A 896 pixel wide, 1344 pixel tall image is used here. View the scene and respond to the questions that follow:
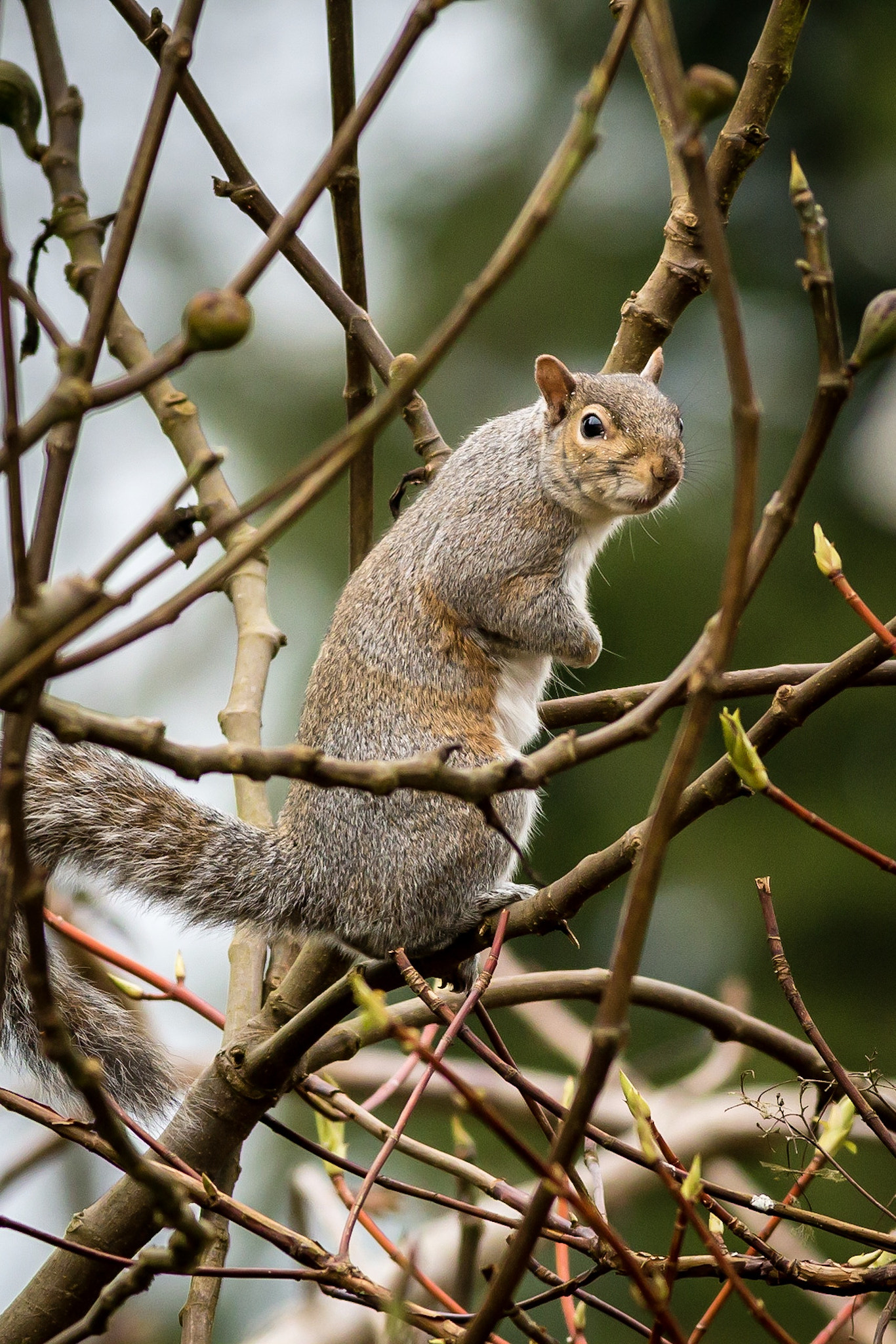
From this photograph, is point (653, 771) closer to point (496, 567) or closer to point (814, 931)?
point (814, 931)

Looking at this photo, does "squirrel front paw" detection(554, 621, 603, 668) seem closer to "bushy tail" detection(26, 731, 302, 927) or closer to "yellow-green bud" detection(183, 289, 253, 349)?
"bushy tail" detection(26, 731, 302, 927)

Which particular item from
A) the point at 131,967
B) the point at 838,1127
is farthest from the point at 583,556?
the point at 838,1127

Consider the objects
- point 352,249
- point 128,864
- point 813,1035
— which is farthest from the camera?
point 352,249

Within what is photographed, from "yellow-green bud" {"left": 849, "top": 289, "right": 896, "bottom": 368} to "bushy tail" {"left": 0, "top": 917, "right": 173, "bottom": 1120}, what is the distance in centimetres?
89

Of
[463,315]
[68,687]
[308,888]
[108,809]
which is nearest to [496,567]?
[308,888]

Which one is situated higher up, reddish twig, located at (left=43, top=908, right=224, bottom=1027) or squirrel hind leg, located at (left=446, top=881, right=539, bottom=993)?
squirrel hind leg, located at (left=446, top=881, right=539, bottom=993)

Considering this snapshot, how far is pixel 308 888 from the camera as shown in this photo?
4.74 feet

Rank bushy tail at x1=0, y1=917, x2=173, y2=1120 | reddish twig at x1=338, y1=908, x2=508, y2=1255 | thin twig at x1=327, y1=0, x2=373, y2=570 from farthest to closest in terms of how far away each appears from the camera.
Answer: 1. thin twig at x1=327, y1=0, x2=373, y2=570
2. bushy tail at x1=0, y1=917, x2=173, y2=1120
3. reddish twig at x1=338, y1=908, x2=508, y2=1255

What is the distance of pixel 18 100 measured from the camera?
2.35 ft

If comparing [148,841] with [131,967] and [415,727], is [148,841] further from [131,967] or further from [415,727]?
[415,727]

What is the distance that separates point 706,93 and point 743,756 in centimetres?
38

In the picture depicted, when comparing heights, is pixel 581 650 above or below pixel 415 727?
above

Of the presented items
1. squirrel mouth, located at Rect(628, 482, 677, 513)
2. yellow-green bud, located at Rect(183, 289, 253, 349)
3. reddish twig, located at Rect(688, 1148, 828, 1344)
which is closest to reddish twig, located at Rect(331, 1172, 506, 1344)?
reddish twig, located at Rect(688, 1148, 828, 1344)

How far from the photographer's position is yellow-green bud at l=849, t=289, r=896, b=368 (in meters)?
0.49
